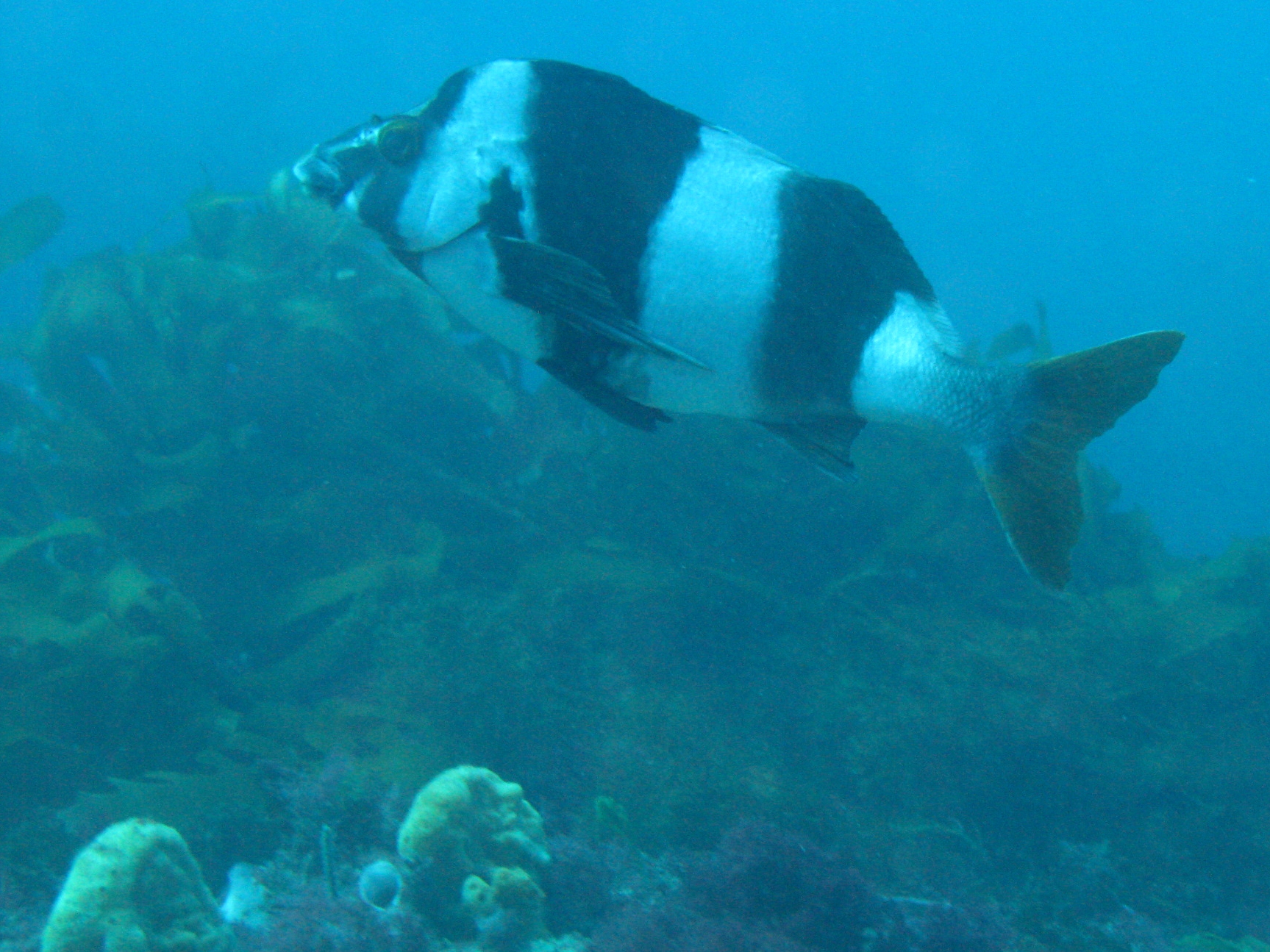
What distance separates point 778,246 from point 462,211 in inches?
23.0

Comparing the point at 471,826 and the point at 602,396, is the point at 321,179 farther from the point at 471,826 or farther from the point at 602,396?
the point at 471,826

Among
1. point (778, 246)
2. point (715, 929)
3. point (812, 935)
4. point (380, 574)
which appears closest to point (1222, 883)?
point (812, 935)

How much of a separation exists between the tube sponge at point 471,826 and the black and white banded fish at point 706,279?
7.71 feet

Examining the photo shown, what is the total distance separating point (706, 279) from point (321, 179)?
0.80 meters

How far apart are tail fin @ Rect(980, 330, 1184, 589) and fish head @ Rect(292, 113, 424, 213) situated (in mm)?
1223

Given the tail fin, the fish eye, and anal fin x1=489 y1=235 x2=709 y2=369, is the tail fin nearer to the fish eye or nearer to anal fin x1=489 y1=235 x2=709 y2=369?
anal fin x1=489 y1=235 x2=709 y2=369

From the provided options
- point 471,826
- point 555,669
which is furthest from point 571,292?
point 555,669

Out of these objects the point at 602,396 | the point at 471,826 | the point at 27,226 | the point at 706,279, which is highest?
the point at 27,226

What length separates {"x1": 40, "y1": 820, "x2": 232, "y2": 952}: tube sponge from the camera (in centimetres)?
246

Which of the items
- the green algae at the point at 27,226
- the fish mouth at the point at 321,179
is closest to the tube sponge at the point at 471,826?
the fish mouth at the point at 321,179

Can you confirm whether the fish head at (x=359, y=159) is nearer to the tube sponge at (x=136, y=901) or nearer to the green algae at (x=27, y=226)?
the tube sponge at (x=136, y=901)

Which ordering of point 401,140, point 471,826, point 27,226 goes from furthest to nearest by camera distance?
point 27,226, point 471,826, point 401,140

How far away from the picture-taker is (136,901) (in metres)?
2.58

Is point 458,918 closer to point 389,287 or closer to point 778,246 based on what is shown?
point 778,246
